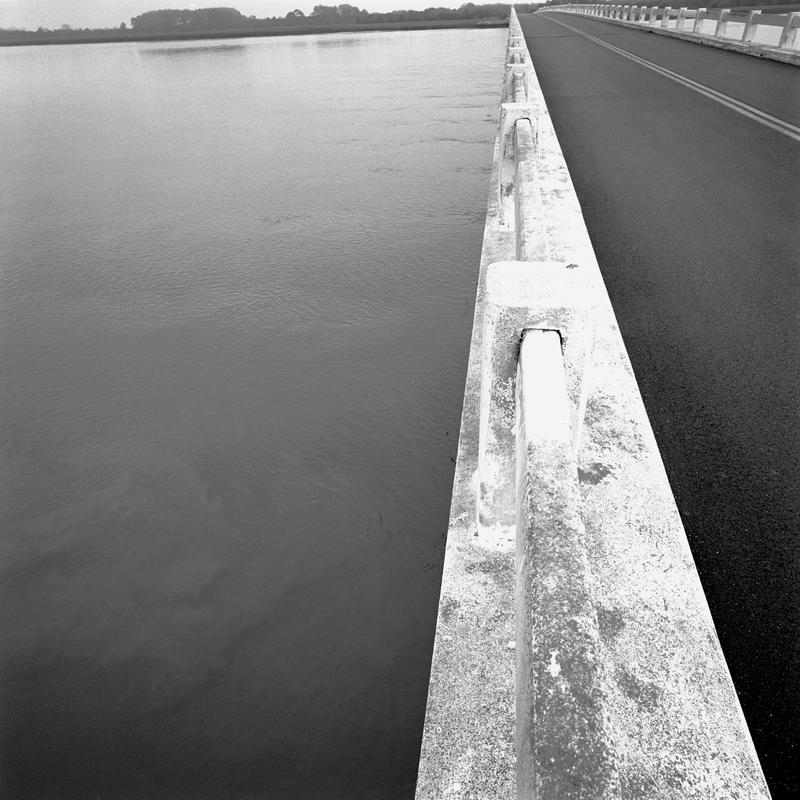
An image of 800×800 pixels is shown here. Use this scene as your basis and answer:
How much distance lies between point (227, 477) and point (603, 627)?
9.81 ft

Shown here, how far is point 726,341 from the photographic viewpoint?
3.36 meters

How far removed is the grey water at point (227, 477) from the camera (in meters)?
2.56

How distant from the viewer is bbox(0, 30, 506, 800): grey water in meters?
2.56

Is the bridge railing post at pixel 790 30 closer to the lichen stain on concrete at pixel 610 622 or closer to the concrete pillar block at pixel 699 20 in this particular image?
the concrete pillar block at pixel 699 20

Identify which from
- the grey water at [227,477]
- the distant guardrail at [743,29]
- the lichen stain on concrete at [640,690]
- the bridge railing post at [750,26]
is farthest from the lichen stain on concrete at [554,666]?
the bridge railing post at [750,26]

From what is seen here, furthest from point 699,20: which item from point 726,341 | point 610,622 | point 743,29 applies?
point 610,622

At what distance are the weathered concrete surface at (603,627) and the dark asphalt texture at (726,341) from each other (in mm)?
301

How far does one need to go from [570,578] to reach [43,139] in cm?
1739

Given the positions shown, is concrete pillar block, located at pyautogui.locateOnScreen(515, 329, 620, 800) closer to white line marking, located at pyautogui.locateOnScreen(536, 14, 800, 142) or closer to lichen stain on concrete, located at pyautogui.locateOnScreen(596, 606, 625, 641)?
lichen stain on concrete, located at pyautogui.locateOnScreen(596, 606, 625, 641)

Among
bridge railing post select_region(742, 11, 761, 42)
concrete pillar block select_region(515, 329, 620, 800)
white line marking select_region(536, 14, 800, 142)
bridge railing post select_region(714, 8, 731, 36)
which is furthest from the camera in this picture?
bridge railing post select_region(714, 8, 731, 36)

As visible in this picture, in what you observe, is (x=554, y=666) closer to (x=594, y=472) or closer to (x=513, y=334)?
(x=513, y=334)

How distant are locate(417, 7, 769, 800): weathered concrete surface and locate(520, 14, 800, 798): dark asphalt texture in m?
0.30

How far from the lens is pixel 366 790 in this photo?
2273mm

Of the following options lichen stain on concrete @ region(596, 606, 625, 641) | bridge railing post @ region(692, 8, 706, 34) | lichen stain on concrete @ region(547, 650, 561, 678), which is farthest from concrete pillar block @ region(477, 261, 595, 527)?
bridge railing post @ region(692, 8, 706, 34)
